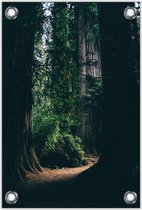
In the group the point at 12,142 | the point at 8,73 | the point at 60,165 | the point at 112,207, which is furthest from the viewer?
the point at 60,165

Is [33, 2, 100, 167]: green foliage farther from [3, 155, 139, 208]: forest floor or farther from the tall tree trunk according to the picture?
[3, 155, 139, 208]: forest floor

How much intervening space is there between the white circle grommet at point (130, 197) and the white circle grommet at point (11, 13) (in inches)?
109

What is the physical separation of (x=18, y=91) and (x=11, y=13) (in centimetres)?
237

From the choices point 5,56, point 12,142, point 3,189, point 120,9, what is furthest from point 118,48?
point 3,189

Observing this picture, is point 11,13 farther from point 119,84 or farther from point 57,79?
point 57,79

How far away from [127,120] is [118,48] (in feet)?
4.25

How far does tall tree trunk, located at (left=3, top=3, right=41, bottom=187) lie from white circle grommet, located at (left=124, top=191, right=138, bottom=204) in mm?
1616

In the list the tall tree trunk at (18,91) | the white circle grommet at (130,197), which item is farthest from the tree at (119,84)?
the tall tree trunk at (18,91)

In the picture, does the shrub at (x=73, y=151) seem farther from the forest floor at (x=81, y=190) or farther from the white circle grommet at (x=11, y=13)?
the white circle grommet at (x=11, y=13)

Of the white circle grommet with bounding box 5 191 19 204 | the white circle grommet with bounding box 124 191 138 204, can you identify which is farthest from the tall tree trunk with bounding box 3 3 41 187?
the white circle grommet with bounding box 124 191 138 204

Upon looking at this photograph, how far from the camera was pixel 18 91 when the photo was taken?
6965 mm

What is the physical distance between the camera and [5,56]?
20.4ft

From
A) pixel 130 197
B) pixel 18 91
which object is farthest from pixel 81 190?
pixel 18 91

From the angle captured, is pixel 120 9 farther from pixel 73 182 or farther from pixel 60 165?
pixel 60 165
